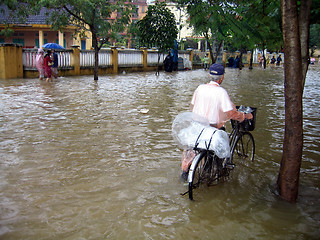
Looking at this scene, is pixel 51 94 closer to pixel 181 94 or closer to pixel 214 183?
pixel 181 94

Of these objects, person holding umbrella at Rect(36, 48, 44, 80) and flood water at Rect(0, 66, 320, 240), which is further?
person holding umbrella at Rect(36, 48, 44, 80)

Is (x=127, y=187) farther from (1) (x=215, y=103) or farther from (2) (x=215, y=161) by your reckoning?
(1) (x=215, y=103)

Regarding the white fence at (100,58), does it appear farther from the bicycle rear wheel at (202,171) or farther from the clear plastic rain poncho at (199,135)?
the bicycle rear wheel at (202,171)

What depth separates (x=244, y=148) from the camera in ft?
18.0

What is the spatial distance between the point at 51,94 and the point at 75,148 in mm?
6873

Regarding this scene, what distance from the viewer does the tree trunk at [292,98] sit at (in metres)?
3.92

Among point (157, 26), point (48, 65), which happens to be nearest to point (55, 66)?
point (48, 65)

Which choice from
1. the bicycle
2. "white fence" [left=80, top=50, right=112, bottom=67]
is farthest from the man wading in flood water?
"white fence" [left=80, top=50, right=112, bottom=67]

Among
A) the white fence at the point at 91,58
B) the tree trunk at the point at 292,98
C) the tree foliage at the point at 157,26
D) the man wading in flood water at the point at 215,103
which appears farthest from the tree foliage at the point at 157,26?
the tree trunk at the point at 292,98

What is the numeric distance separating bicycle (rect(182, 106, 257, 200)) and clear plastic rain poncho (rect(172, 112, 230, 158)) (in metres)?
0.08

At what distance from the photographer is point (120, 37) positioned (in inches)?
701

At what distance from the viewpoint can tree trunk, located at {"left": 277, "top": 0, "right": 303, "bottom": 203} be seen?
3920mm

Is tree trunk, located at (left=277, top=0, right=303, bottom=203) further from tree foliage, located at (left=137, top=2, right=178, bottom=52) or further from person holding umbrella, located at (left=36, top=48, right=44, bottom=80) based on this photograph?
tree foliage, located at (left=137, top=2, right=178, bottom=52)

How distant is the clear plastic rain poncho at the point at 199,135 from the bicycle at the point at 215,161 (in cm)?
8
